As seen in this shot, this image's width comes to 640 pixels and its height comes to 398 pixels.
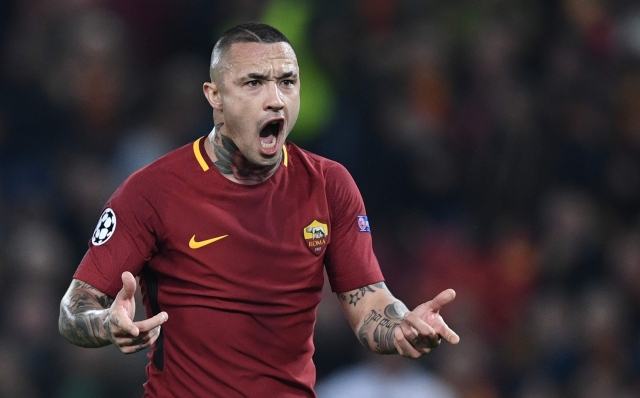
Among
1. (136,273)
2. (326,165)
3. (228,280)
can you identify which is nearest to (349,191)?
(326,165)

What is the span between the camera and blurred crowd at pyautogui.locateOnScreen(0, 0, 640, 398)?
675 cm

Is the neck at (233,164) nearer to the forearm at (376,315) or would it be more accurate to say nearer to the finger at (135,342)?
the forearm at (376,315)

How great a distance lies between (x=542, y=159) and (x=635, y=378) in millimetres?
1664

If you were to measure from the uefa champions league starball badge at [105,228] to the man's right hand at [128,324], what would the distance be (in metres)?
0.51

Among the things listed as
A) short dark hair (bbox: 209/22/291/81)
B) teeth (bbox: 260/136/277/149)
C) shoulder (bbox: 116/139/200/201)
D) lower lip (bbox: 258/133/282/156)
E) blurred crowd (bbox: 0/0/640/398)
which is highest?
short dark hair (bbox: 209/22/291/81)

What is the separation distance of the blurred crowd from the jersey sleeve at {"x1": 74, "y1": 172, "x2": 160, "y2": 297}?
3.02m

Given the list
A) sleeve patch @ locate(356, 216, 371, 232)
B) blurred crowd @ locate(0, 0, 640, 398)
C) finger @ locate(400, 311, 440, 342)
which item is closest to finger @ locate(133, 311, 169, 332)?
finger @ locate(400, 311, 440, 342)

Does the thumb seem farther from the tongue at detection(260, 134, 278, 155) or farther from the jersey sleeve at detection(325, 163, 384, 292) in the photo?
the jersey sleeve at detection(325, 163, 384, 292)

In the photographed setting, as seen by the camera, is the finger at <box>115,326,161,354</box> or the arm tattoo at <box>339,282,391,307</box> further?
the arm tattoo at <box>339,282,391,307</box>

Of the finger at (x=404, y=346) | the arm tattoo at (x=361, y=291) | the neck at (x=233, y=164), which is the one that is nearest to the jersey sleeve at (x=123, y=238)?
the neck at (x=233, y=164)

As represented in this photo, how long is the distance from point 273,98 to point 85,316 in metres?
1.02

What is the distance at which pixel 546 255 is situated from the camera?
7270 mm

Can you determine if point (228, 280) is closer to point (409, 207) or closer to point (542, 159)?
point (409, 207)

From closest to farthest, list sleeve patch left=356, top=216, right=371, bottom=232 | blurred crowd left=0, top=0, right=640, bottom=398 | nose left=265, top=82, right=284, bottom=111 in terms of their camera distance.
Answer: nose left=265, top=82, right=284, bottom=111 → sleeve patch left=356, top=216, right=371, bottom=232 → blurred crowd left=0, top=0, right=640, bottom=398
